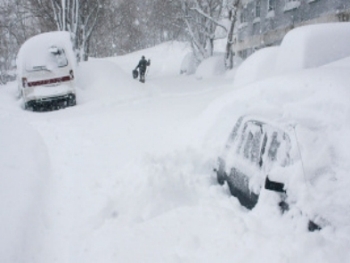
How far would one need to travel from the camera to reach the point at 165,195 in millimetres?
4258

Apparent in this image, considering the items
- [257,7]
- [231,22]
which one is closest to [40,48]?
[231,22]

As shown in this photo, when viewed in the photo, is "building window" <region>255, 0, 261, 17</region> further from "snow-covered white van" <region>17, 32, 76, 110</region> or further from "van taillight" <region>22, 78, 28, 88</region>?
"van taillight" <region>22, 78, 28, 88</region>

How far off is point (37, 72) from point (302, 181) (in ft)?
33.7

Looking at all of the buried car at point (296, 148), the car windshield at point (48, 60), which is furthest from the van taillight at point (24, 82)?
the buried car at point (296, 148)

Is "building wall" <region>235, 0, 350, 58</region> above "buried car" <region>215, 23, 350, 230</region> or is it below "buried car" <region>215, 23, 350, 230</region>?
above

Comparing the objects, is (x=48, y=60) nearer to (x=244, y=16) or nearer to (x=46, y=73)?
(x=46, y=73)

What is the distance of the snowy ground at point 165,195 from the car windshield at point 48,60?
3798 millimetres

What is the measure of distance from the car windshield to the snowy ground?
12.5 ft

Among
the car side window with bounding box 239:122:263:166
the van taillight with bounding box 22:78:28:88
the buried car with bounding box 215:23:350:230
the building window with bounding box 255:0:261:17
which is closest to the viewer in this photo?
the buried car with bounding box 215:23:350:230

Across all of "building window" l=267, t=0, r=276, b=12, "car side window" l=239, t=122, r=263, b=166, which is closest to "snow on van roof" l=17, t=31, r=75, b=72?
"car side window" l=239, t=122, r=263, b=166

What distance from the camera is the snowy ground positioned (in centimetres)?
259

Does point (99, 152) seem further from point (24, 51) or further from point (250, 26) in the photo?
A: point (250, 26)

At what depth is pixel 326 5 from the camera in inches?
583

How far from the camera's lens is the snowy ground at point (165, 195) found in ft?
8.51
